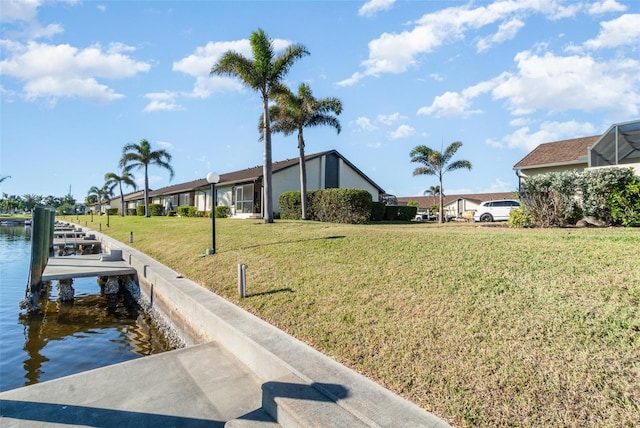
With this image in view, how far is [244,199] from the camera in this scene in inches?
1120

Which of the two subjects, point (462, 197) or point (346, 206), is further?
point (462, 197)

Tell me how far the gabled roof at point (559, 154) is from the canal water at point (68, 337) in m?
20.8

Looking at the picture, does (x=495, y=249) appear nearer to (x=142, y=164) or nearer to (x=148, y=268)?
(x=148, y=268)

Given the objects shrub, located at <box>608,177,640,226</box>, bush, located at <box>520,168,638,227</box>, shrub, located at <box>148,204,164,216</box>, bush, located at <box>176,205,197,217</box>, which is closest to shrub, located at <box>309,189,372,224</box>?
bush, located at <box>520,168,638,227</box>

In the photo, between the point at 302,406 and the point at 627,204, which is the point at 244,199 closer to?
the point at 627,204

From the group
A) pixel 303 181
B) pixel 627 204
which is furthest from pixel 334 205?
pixel 627 204

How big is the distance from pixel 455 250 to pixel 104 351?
7949 millimetres

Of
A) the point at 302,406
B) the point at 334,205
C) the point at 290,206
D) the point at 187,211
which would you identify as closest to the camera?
the point at 302,406

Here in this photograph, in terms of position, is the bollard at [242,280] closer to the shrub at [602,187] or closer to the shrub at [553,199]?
the shrub at [553,199]

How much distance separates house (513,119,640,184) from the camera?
14.5 metres

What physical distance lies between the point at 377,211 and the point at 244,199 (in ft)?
36.0

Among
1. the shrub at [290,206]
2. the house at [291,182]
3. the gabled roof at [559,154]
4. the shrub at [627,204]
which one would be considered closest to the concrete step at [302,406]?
the shrub at [627,204]

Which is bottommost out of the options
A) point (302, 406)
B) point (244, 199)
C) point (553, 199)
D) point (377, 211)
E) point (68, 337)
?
point (68, 337)

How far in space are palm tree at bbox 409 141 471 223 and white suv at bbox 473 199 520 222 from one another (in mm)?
2850
